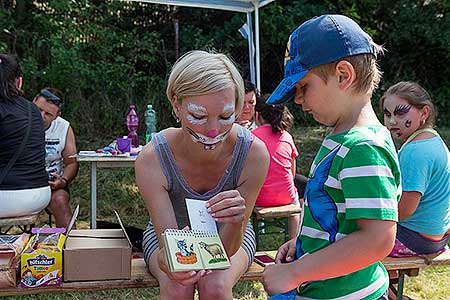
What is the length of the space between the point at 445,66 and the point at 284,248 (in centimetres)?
977

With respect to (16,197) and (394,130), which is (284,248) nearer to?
(394,130)

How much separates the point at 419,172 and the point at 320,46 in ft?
4.45

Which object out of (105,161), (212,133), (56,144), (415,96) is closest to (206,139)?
(212,133)

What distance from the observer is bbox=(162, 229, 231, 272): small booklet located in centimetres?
165

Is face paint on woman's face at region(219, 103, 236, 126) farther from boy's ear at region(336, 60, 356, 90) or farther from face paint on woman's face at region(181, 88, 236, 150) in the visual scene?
boy's ear at region(336, 60, 356, 90)

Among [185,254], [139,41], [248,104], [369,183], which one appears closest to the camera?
[369,183]

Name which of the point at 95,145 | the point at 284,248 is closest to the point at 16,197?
the point at 284,248

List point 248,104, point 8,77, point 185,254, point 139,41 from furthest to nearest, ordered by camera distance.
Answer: point 139,41, point 248,104, point 8,77, point 185,254

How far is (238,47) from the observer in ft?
30.0

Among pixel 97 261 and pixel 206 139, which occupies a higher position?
pixel 206 139

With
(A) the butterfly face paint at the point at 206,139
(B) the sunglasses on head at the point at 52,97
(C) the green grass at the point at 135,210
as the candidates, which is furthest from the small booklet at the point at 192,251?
(B) the sunglasses on head at the point at 52,97

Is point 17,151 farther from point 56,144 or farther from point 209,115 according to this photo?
point 209,115

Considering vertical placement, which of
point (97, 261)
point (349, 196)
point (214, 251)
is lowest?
point (97, 261)

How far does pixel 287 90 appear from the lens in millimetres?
1570
